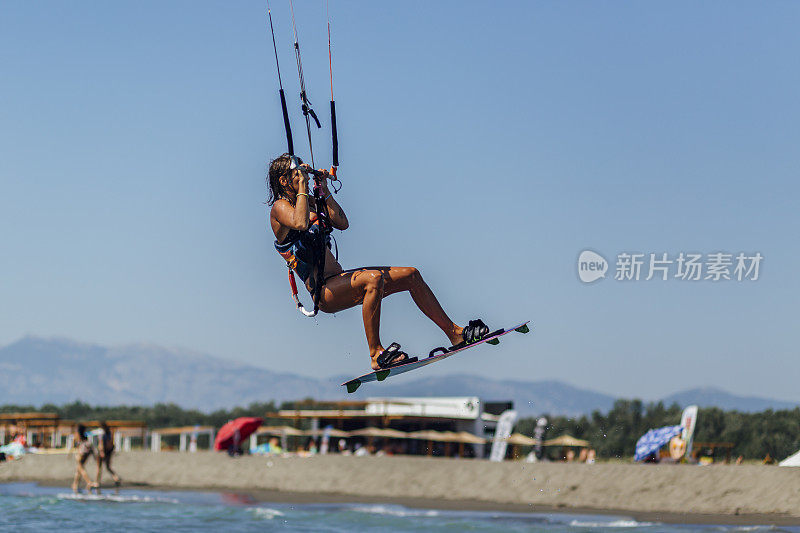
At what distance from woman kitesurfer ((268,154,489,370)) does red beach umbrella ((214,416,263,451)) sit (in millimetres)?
31375

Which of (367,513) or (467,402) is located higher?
(467,402)

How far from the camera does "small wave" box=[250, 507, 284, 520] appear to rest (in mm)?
29625

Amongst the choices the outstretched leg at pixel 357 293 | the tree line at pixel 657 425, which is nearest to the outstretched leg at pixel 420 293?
the outstretched leg at pixel 357 293

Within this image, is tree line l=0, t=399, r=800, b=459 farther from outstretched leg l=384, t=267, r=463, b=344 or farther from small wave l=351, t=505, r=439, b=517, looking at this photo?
outstretched leg l=384, t=267, r=463, b=344

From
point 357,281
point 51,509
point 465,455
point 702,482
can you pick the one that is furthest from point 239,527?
point 465,455

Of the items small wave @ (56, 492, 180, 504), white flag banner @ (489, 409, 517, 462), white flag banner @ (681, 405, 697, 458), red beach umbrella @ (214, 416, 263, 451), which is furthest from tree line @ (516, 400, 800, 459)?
small wave @ (56, 492, 180, 504)

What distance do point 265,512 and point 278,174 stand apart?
21599 mm

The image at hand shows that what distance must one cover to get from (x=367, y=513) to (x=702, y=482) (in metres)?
9.58

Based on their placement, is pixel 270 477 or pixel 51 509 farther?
pixel 270 477

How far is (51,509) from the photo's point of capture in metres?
31.5

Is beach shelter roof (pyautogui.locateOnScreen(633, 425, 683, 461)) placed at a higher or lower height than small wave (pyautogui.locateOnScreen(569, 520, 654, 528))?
higher

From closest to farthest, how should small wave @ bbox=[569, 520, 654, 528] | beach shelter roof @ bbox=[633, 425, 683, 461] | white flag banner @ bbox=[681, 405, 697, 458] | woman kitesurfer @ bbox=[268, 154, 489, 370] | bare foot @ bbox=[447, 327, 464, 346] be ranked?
woman kitesurfer @ bbox=[268, 154, 489, 370]
bare foot @ bbox=[447, 327, 464, 346]
small wave @ bbox=[569, 520, 654, 528]
beach shelter roof @ bbox=[633, 425, 683, 461]
white flag banner @ bbox=[681, 405, 697, 458]

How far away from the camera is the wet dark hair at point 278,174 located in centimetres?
1062

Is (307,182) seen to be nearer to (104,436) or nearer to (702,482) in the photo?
(702,482)
